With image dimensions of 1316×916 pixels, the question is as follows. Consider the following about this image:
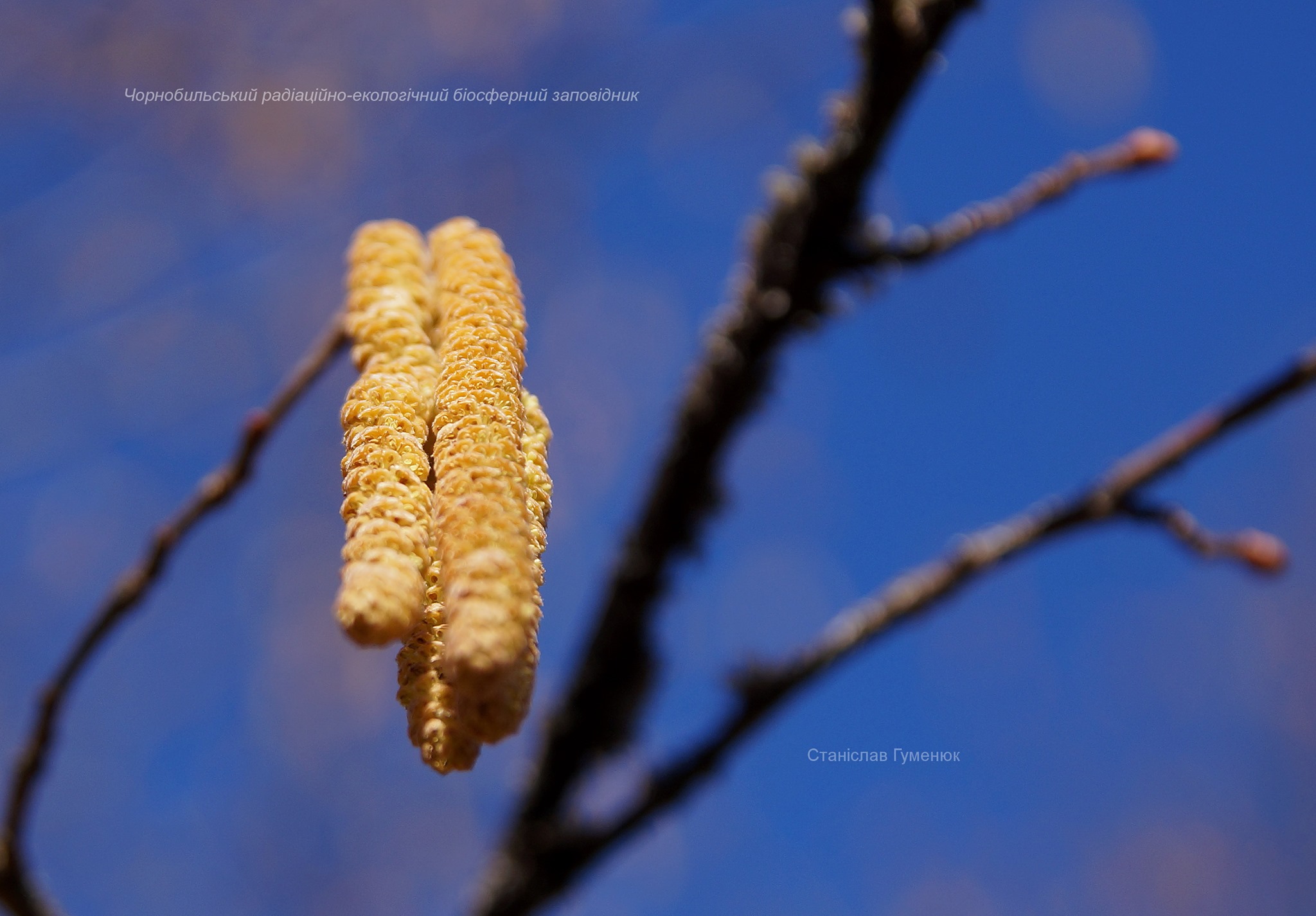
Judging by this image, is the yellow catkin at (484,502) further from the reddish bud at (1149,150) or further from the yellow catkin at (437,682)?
the reddish bud at (1149,150)

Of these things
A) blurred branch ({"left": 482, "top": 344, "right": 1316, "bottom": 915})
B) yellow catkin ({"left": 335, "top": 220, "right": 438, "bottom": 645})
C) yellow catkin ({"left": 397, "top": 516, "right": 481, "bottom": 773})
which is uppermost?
yellow catkin ({"left": 335, "top": 220, "right": 438, "bottom": 645})

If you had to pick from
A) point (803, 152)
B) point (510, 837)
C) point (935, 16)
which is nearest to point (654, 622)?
point (510, 837)

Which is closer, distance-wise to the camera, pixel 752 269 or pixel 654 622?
pixel 752 269

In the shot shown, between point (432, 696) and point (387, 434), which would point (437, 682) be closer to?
point (432, 696)

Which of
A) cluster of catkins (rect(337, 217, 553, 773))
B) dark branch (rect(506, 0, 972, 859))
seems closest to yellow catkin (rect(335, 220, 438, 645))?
cluster of catkins (rect(337, 217, 553, 773))

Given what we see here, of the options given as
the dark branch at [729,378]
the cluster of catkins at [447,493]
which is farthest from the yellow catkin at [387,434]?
the dark branch at [729,378]

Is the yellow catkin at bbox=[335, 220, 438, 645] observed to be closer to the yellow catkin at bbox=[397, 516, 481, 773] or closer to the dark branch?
the yellow catkin at bbox=[397, 516, 481, 773]

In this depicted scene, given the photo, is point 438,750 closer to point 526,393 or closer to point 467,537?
point 467,537

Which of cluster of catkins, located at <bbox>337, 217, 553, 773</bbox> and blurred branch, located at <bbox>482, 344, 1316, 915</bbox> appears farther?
blurred branch, located at <bbox>482, 344, 1316, 915</bbox>
